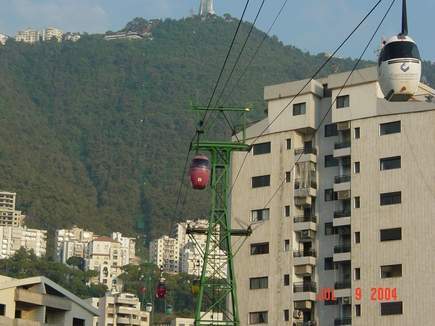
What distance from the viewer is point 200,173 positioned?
6225 centimetres

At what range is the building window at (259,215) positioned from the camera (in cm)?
8425

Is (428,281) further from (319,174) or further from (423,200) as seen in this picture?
(319,174)

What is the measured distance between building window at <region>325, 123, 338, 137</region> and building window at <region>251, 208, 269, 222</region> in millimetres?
6533

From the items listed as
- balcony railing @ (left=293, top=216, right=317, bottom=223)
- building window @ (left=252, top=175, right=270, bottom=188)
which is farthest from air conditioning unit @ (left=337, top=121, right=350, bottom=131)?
balcony railing @ (left=293, top=216, right=317, bottom=223)

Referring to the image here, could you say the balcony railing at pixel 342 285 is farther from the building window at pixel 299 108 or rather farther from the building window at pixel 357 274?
the building window at pixel 299 108

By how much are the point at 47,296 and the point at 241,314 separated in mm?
14004

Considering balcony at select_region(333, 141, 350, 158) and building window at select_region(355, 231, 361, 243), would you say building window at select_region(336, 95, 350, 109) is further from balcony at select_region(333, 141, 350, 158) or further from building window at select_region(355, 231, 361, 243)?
building window at select_region(355, 231, 361, 243)

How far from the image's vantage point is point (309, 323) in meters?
80.8

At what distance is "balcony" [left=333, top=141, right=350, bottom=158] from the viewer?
3221 inches

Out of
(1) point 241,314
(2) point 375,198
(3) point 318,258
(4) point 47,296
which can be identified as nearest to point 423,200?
(2) point 375,198

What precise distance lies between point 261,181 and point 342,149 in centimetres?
626

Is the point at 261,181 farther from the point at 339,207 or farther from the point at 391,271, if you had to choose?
the point at 391,271

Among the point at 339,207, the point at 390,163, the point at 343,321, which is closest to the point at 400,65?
the point at 390,163

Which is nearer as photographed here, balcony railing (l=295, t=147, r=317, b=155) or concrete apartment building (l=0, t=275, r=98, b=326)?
concrete apartment building (l=0, t=275, r=98, b=326)
